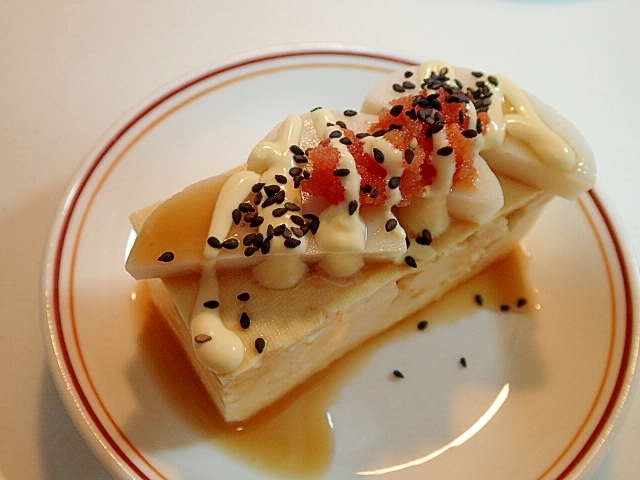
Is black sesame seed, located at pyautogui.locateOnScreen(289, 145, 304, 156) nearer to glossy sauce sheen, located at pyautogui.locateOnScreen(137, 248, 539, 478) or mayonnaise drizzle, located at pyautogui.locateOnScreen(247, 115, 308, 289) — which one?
mayonnaise drizzle, located at pyautogui.locateOnScreen(247, 115, 308, 289)

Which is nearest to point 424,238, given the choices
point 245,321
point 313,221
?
point 313,221

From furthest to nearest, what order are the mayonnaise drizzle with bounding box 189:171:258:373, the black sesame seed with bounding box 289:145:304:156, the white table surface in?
the white table surface, the black sesame seed with bounding box 289:145:304:156, the mayonnaise drizzle with bounding box 189:171:258:373

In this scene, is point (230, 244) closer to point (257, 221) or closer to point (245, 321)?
point (257, 221)

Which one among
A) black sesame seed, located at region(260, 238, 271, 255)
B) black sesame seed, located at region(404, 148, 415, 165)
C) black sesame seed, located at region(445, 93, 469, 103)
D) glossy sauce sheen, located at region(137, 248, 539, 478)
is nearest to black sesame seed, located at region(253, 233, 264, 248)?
black sesame seed, located at region(260, 238, 271, 255)

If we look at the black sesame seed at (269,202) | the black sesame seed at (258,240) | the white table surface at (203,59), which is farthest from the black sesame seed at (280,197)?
the white table surface at (203,59)

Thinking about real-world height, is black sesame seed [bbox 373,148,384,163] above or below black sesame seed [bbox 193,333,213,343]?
above

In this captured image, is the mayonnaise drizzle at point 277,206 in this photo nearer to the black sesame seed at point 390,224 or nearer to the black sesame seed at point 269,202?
the black sesame seed at point 269,202

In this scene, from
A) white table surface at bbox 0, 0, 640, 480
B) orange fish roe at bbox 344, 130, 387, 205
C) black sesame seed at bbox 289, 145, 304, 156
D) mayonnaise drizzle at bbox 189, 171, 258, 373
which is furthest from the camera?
white table surface at bbox 0, 0, 640, 480
